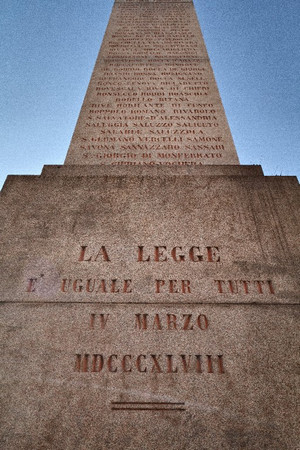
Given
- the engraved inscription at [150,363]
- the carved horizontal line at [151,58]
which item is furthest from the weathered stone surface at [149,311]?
the carved horizontal line at [151,58]

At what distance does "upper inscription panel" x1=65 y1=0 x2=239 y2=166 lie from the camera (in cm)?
554

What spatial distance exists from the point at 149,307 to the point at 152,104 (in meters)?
4.35

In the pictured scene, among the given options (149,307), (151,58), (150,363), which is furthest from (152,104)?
(150,363)

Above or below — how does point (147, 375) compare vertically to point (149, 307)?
below

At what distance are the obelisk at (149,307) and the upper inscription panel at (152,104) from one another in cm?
25

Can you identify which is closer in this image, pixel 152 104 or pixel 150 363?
pixel 150 363

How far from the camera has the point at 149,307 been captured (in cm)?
333

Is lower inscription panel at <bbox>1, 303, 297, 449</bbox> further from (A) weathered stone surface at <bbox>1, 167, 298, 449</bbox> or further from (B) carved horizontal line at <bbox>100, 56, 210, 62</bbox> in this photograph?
(B) carved horizontal line at <bbox>100, 56, 210, 62</bbox>

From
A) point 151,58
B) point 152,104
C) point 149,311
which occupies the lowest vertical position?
point 149,311

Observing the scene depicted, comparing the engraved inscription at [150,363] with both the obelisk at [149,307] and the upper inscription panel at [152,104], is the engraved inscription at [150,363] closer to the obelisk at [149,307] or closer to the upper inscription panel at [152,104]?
the obelisk at [149,307]

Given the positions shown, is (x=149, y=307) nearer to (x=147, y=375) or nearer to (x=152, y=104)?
(x=147, y=375)

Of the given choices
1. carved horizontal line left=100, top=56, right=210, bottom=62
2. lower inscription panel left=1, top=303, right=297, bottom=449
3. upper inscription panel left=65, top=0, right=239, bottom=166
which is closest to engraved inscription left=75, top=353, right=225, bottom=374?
lower inscription panel left=1, top=303, right=297, bottom=449

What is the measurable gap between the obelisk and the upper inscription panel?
25 centimetres

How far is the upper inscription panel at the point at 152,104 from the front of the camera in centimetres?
554
